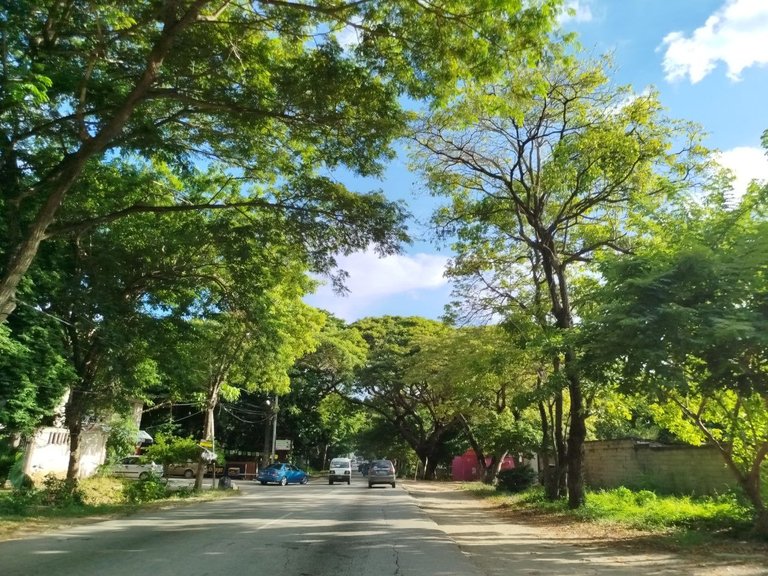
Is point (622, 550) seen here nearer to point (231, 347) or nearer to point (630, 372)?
point (630, 372)

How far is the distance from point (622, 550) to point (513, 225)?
1206 centimetres

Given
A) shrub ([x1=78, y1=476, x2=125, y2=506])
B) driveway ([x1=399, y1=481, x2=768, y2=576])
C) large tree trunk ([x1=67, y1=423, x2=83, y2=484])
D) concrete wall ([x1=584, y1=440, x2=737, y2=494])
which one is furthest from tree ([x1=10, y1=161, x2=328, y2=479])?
concrete wall ([x1=584, y1=440, x2=737, y2=494])

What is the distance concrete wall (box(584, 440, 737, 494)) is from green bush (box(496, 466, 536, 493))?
2495mm

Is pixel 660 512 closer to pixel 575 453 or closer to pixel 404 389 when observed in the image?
pixel 575 453

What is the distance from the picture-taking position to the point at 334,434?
62844 millimetres

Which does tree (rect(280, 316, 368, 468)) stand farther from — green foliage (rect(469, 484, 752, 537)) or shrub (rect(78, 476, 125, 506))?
green foliage (rect(469, 484, 752, 537))

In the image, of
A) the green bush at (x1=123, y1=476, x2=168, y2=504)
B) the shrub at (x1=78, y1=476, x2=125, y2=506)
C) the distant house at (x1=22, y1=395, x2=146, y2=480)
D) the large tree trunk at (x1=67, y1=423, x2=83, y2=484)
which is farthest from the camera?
the distant house at (x1=22, y1=395, x2=146, y2=480)

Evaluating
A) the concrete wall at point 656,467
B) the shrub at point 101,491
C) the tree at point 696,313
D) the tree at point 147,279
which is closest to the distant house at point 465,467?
the concrete wall at point 656,467

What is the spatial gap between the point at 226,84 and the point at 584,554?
11.0 meters

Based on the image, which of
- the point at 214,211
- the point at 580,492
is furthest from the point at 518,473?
the point at 214,211

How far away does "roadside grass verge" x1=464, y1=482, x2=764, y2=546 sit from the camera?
11.2 m

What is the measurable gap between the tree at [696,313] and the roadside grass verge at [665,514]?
0.72 meters

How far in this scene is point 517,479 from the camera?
2711 centimetres

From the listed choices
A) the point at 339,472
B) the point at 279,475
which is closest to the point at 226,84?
the point at 279,475
